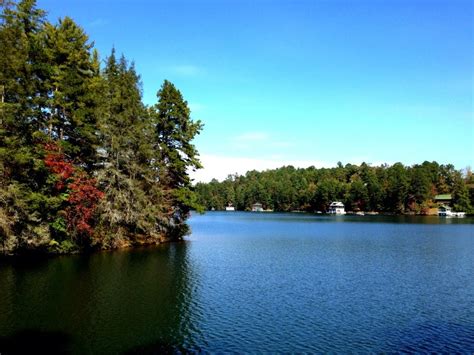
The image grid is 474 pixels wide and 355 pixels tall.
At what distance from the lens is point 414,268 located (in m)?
39.3

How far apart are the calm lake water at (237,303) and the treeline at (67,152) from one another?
4.15 m

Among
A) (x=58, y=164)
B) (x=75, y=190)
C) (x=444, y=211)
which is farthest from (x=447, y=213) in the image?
(x=58, y=164)

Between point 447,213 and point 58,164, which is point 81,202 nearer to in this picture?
point 58,164

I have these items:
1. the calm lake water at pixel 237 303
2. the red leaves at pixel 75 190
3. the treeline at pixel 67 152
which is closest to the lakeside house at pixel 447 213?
the calm lake water at pixel 237 303

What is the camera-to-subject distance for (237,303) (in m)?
26.5

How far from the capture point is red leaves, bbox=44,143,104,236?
136 ft

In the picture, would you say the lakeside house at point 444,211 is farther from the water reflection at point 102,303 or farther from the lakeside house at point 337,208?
the water reflection at point 102,303

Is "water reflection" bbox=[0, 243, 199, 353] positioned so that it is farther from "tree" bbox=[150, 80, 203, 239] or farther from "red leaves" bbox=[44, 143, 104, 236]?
"tree" bbox=[150, 80, 203, 239]

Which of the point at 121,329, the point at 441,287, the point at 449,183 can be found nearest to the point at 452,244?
the point at 441,287

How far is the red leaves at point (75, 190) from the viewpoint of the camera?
136 ft

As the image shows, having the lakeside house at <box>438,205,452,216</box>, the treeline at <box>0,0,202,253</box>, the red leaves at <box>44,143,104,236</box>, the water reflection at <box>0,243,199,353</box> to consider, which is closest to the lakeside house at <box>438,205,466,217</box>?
the lakeside house at <box>438,205,452,216</box>

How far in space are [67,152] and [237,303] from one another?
30.3m

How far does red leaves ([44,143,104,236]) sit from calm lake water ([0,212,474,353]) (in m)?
3.91

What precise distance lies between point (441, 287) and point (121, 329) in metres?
24.8
